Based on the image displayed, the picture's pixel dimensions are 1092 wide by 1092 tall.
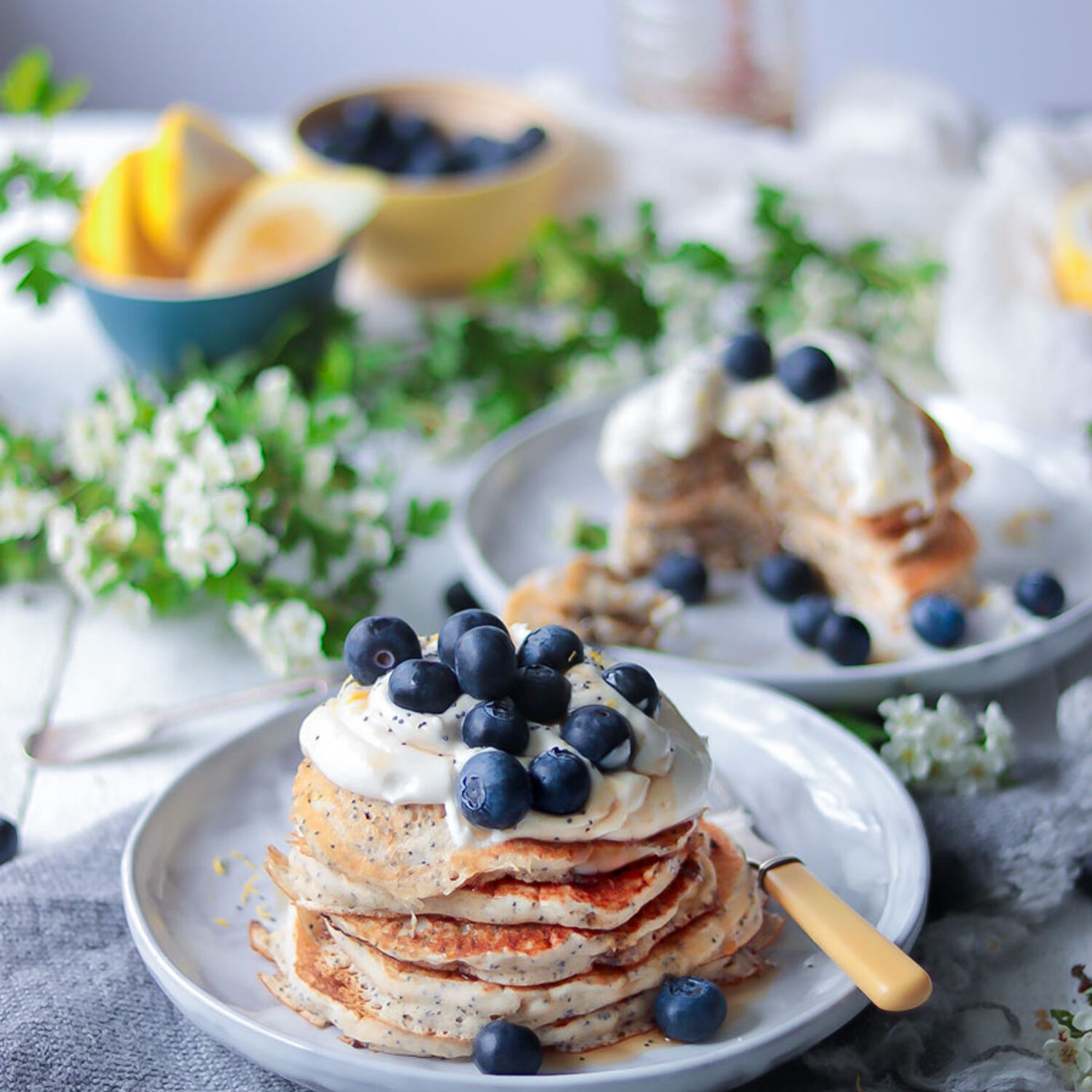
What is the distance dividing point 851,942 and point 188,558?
148 centimetres

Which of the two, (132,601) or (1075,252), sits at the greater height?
(1075,252)

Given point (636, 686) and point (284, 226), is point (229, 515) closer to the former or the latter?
point (636, 686)

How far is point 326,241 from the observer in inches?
143

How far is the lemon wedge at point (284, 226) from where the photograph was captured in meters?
3.57

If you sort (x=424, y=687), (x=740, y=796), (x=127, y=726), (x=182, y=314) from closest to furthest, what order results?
1. (x=424, y=687)
2. (x=740, y=796)
3. (x=127, y=726)
4. (x=182, y=314)

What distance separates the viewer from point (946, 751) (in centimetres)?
220

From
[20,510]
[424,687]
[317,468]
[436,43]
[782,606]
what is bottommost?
[436,43]

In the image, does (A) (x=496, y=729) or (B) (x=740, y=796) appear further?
(B) (x=740, y=796)

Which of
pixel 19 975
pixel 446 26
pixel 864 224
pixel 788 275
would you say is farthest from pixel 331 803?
pixel 446 26

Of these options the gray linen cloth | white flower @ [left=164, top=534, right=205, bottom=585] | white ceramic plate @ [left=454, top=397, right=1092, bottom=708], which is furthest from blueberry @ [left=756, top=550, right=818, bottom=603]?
white flower @ [left=164, top=534, right=205, bottom=585]

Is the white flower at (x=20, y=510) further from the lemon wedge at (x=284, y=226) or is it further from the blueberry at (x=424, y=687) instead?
the blueberry at (x=424, y=687)

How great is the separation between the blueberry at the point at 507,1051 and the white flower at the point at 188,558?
4.09 feet

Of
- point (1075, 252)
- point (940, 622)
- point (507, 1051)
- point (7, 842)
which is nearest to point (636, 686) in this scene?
point (507, 1051)

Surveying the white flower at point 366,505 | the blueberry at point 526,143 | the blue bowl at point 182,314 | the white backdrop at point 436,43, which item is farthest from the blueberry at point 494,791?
the white backdrop at point 436,43
